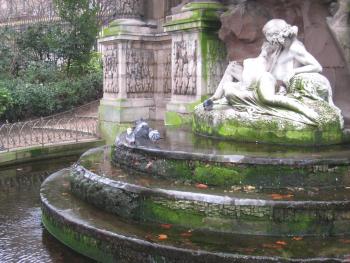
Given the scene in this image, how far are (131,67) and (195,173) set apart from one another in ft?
23.6

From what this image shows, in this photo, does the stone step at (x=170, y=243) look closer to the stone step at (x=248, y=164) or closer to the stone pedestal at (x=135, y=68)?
the stone step at (x=248, y=164)

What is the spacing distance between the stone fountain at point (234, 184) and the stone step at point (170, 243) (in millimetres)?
10

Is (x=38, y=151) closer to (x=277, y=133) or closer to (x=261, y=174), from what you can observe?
(x=277, y=133)

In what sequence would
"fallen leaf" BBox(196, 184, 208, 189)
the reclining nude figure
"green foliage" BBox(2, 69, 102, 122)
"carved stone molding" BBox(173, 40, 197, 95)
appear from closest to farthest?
1. "fallen leaf" BBox(196, 184, 208, 189)
2. the reclining nude figure
3. "carved stone molding" BBox(173, 40, 197, 95)
4. "green foliage" BBox(2, 69, 102, 122)

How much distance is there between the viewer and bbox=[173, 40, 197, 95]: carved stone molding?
1031 cm

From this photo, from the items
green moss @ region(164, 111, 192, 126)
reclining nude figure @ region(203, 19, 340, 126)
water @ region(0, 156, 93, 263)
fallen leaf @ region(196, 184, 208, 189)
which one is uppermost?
reclining nude figure @ region(203, 19, 340, 126)

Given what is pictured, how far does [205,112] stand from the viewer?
7.43 metres

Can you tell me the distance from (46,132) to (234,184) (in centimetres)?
971

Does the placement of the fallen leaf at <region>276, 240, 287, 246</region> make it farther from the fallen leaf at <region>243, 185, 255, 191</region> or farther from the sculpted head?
the sculpted head

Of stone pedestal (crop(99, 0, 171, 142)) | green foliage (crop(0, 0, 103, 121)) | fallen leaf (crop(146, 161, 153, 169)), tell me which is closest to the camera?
fallen leaf (crop(146, 161, 153, 169))

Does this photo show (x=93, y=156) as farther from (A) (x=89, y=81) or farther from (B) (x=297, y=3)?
(A) (x=89, y=81)

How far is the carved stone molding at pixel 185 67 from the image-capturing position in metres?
10.3

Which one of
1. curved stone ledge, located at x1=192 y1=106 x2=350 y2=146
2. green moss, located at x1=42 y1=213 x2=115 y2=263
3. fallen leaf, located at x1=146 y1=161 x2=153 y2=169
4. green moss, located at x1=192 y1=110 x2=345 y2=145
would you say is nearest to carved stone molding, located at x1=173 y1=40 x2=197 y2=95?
Result: curved stone ledge, located at x1=192 y1=106 x2=350 y2=146

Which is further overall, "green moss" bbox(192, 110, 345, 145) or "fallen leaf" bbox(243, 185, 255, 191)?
"green moss" bbox(192, 110, 345, 145)
